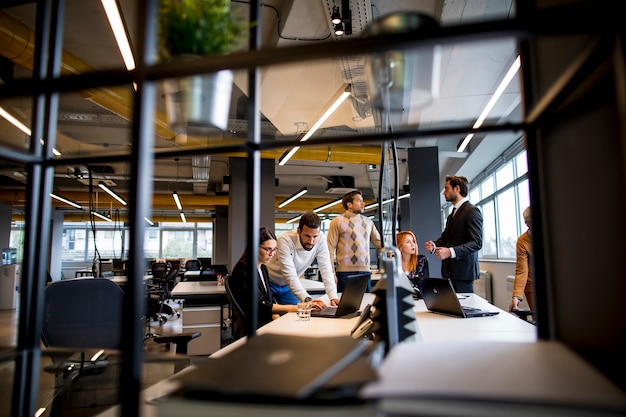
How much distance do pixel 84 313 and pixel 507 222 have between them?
7.34 metres

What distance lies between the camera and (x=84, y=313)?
8.48 feet

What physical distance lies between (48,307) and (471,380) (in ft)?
8.44

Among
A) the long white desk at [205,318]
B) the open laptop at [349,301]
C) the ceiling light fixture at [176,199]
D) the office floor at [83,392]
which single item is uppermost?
the ceiling light fixture at [176,199]

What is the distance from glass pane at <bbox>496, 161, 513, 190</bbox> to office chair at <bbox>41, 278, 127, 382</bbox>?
671 centimetres

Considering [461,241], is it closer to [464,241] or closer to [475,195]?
[464,241]

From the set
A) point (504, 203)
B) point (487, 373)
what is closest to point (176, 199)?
point (504, 203)

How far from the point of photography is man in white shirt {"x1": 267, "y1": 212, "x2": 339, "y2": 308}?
3123mm

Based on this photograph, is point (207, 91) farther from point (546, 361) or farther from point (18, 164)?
point (546, 361)

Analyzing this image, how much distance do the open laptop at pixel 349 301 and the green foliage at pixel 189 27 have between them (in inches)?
63.2

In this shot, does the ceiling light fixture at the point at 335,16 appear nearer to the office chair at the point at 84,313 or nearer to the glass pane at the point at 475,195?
the office chair at the point at 84,313

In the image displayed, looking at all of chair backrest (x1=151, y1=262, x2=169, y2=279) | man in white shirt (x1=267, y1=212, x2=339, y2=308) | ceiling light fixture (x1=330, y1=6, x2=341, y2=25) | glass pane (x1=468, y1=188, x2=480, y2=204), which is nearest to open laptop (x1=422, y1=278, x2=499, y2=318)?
man in white shirt (x1=267, y1=212, x2=339, y2=308)

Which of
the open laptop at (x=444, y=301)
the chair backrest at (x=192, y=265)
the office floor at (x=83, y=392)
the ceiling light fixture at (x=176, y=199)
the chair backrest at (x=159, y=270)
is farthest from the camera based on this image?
the chair backrest at (x=192, y=265)

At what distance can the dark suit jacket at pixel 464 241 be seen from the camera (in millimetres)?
3295

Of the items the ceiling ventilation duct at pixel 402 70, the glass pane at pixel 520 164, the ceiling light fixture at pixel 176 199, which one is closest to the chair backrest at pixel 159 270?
the ceiling light fixture at pixel 176 199
